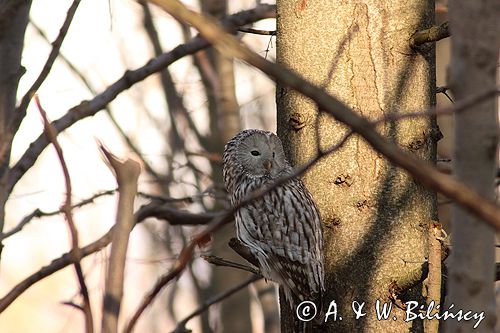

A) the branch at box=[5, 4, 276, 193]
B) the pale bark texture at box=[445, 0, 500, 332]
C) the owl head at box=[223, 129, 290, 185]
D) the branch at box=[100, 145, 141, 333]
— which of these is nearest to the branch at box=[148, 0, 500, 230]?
the pale bark texture at box=[445, 0, 500, 332]

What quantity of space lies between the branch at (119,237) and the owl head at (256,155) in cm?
219

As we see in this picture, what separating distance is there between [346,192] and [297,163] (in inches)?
10.4

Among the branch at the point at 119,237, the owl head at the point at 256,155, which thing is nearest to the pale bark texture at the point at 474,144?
the branch at the point at 119,237

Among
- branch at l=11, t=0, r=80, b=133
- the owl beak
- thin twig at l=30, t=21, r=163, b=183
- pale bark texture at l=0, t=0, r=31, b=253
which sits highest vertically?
thin twig at l=30, t=21, r=163, b=183

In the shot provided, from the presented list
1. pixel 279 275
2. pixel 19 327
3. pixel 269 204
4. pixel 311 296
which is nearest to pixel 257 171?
pixel 269 204

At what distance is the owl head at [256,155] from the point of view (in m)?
3.59

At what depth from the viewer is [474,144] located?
1201 millimetres

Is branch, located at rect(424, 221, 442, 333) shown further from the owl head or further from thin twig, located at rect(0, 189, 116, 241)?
thin twig, located at rect(0, 189, 116, 241)

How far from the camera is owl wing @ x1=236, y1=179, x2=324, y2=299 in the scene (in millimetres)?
3111

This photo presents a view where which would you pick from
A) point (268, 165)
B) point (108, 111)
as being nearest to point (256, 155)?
point (268, 165)

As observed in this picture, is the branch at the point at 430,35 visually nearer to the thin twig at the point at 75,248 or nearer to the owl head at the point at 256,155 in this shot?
the owl head at the point at 256,155

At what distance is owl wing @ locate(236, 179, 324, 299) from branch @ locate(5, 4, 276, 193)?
2.42 feet

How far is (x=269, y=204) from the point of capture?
359cm
